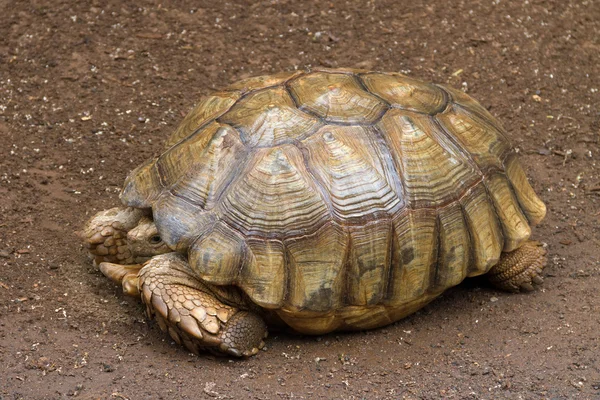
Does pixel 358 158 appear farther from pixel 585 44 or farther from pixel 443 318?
pixel 585 44

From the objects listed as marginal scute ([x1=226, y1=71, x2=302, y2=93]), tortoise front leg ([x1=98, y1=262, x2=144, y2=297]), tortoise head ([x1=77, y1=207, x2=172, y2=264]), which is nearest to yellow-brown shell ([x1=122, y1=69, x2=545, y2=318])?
marginal scute ([x1=226, y1=71, x2=302, y2=93])

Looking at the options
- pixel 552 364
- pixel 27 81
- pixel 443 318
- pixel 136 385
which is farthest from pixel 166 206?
pixel 27 81

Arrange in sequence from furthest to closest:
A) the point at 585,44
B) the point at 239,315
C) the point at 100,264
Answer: the point at 585,44 < the point at 100,264 < the point at 239,315

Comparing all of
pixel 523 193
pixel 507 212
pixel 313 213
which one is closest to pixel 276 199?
pixel 313 213

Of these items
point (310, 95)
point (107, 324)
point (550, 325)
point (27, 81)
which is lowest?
point (550, 325)

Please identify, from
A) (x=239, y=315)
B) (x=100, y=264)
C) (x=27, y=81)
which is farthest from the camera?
(x=27, y=81)

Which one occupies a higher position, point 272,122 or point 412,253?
point 272,122

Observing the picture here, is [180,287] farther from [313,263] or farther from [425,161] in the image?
[425,161]

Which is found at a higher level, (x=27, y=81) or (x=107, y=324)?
(x=27, y=81)
